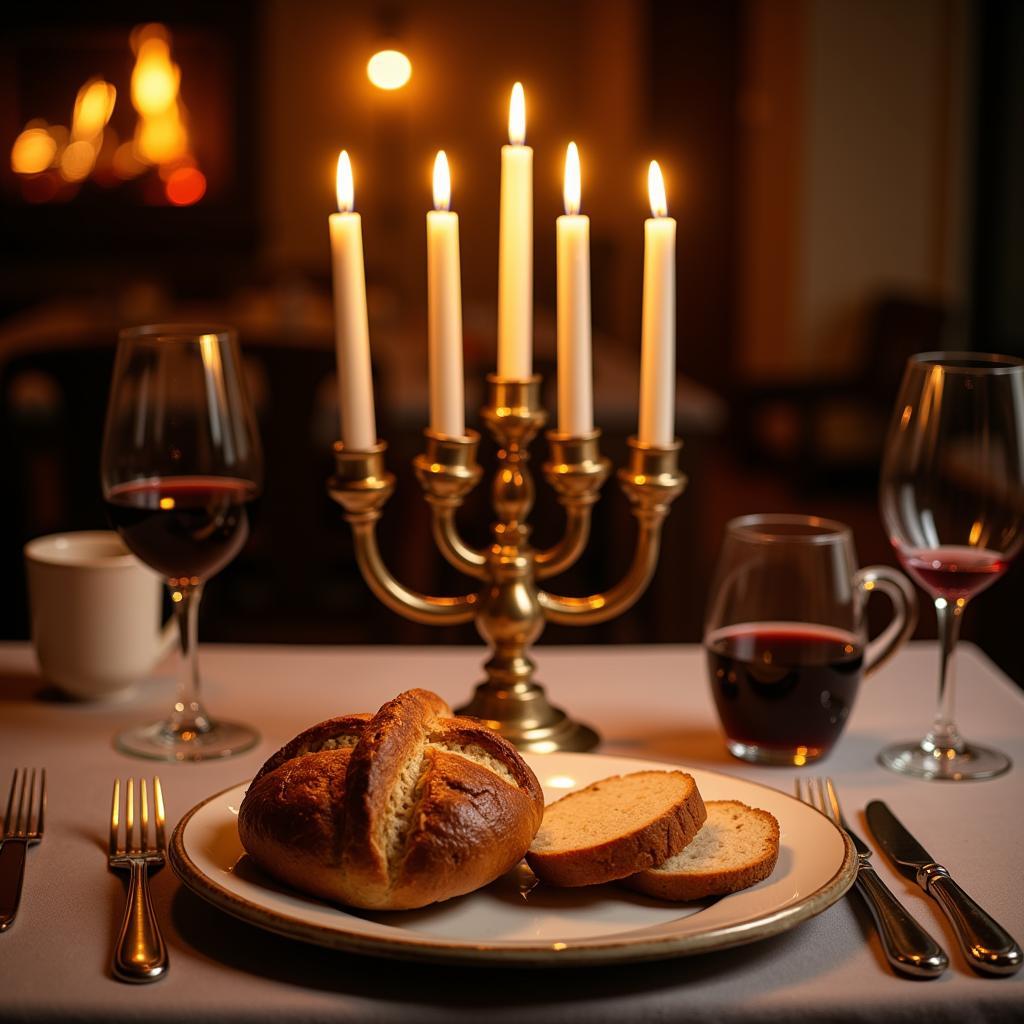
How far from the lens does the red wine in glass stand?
112 cm

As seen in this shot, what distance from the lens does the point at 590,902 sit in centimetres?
81

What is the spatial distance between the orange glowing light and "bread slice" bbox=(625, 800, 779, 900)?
724cm

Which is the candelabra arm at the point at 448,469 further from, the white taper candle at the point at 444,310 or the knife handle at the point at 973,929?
the knife handle at the point at 973,929

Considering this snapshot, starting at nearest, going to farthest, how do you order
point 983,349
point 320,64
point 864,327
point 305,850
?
point 305,850
point 983,349
point 864,327
point 320,64

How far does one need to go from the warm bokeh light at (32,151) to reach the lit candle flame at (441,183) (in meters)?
7.01

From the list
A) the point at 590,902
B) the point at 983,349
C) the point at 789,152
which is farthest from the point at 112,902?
the point at 789,152

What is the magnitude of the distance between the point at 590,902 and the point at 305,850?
0.17 metres

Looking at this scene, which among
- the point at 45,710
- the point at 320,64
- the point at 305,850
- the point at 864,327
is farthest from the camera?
the point at 320,64

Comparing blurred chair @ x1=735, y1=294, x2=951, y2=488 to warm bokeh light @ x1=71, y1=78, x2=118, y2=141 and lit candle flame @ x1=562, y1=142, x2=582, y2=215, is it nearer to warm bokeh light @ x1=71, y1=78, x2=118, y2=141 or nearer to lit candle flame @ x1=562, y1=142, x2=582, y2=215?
warm bokeh light @ x1=71, y1=78, x2=118, y2=141

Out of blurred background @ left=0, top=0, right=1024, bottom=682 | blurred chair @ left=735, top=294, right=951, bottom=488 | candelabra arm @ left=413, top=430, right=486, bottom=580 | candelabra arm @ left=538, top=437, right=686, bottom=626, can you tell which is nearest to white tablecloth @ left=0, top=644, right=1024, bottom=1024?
candelabra arm @ left=538, top=437, right=686, bottom=626

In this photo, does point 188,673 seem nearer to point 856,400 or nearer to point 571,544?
point 571,544

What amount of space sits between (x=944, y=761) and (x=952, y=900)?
0.97ft

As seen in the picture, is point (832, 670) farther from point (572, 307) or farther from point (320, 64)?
point (320, 64)

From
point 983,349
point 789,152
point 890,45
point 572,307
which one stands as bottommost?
point 983,349
